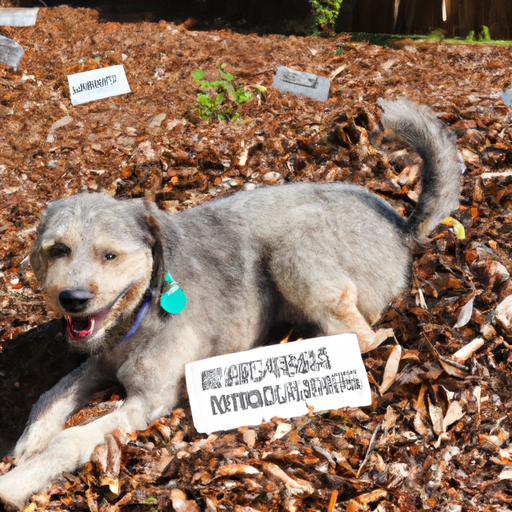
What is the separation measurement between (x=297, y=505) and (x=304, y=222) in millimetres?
1521

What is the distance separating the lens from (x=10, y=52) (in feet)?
21.4

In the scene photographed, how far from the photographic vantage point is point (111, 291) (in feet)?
9.13

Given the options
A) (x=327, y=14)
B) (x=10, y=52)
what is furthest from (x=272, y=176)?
(x=10, y=52)

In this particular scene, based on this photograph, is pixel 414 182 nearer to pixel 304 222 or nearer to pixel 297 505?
pixel 304 222

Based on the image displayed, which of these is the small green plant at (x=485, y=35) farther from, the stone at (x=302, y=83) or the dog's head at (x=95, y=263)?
the dog's head at (x=95, y=263)

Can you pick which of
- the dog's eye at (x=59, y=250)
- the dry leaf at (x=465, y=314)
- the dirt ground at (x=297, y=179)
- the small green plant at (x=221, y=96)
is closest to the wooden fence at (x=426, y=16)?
the dirt ground at (x=297, y=179)

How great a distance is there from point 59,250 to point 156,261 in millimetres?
448

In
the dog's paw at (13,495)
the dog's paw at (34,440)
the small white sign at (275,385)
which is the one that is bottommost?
the dog's paw at (34,440)

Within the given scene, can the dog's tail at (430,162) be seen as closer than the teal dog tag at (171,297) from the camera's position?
No

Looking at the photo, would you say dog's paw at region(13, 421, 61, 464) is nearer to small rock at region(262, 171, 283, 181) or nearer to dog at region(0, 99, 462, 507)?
dog at region(0, 99, 462, 507)

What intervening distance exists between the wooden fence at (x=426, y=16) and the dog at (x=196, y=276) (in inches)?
138

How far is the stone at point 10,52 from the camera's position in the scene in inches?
254

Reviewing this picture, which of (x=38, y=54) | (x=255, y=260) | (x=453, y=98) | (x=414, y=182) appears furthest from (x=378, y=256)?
(x=38, y=54)

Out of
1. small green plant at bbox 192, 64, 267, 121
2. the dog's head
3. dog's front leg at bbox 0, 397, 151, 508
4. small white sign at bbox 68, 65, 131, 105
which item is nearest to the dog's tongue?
the dog's head
